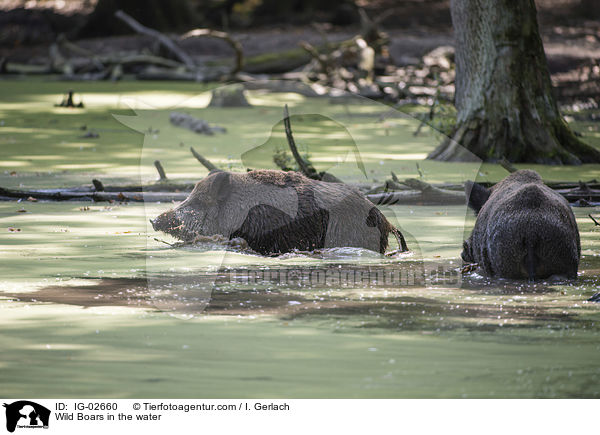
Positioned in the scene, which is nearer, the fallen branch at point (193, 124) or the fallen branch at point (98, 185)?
the fallen branch at point (98, 185)

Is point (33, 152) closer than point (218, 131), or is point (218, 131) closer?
point (33, 152)

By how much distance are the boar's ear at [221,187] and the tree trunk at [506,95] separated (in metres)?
6.16

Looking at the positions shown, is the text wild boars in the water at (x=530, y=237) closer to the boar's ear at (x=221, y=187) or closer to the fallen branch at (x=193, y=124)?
the boar's ear at (x=221, y=187)

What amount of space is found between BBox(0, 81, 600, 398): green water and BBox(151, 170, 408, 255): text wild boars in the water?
165 millimetres

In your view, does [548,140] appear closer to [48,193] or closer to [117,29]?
[48,193]

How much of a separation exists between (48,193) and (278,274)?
13.0ft

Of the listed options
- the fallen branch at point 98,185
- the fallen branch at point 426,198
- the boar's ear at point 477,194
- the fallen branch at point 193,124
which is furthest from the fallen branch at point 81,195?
the fallen branch at point 193,124

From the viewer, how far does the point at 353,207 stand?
7.80 meters

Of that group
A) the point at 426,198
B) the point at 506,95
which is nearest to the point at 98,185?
the point at 426,198

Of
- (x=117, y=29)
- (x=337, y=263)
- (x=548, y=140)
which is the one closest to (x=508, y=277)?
(x=337, y=263)

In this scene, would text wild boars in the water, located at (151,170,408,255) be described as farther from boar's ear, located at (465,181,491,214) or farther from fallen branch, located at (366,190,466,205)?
fallen branch, located at (366,190,466,205)

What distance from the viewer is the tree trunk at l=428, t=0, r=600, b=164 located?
43.7 feet

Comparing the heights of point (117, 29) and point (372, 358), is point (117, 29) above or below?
above

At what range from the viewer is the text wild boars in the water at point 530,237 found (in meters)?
6.51
